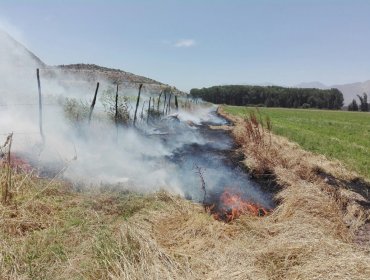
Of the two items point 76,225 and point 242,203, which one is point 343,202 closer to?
point 242,203

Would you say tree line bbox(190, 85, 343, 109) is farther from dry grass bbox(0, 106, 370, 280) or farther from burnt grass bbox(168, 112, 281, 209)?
dry grass bbox(0, 106, 370, 280)

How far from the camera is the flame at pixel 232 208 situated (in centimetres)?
919

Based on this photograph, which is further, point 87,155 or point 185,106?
point 185,106

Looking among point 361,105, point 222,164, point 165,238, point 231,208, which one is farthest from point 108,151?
point 361,105

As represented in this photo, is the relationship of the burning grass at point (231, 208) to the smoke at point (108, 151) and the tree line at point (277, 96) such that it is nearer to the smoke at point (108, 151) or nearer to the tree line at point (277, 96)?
the smoke at point (108, 151)

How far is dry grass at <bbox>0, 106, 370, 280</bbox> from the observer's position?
5223 millimetres

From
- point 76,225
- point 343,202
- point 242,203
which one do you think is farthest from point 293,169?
point 76,225

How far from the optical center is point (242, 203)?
404 inches

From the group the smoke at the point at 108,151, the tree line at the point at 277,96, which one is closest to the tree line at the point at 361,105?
the tree line at the point at 277,96

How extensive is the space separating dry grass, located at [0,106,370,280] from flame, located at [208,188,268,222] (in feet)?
1.84

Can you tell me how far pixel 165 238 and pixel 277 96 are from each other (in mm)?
126027

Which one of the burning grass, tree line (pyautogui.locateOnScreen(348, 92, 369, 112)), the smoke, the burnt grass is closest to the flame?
the burning grass

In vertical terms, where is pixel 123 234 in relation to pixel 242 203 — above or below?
above

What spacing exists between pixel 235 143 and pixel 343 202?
37.0 feet
